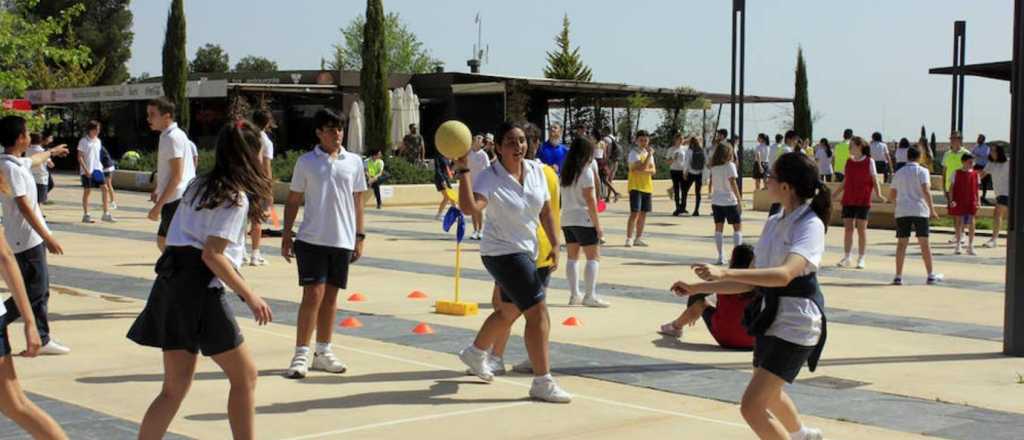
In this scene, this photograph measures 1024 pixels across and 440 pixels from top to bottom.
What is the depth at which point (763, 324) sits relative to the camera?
5598 mm

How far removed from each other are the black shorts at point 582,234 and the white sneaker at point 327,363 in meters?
3.91

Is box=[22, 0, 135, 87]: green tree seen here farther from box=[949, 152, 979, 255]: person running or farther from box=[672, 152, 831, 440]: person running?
box=[672, 152, 831, 440]: person running

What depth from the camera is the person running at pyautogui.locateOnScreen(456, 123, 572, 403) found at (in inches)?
298

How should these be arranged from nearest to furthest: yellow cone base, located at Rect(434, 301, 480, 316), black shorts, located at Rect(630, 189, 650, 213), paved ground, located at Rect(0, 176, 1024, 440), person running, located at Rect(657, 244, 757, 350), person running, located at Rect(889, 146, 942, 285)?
paved ground, located at Rect(0, 176, 1024, 440) < person running, located at Rect(657, 244, 757, 350) < yellow cone base, located at Rect(434, 301, 480, 316) < person running, located at Rect(889, 146, 942, 285) < black shorts, located at Rect(630, 189, 650, 213)

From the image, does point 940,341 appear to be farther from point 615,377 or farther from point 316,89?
point 316,89

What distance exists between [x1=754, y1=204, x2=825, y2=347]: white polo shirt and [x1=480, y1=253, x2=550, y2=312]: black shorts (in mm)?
2196

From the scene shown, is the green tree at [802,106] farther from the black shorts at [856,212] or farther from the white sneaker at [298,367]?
the white sneaker at [298,367]

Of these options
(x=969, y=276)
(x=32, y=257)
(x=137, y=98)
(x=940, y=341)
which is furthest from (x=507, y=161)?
(x=137, y=98)

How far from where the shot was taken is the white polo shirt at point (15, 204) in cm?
805

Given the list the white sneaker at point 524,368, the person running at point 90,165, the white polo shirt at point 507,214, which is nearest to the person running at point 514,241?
the white polo shirt at point 507,214

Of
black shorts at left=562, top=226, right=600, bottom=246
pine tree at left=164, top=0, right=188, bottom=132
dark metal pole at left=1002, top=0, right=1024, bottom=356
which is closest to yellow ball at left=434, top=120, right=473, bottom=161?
black shorts at left=562, top=226, right=600, bottom=246

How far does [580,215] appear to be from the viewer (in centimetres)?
1200

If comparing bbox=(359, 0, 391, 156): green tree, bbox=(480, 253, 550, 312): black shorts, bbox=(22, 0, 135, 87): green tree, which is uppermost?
bbox=(22, 0, 135, 87): green tree

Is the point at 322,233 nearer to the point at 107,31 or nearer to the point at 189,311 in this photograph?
the point at 189,311
